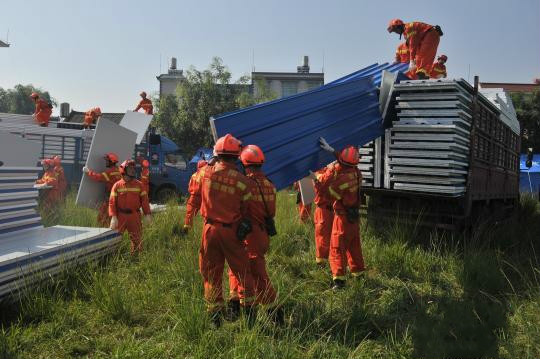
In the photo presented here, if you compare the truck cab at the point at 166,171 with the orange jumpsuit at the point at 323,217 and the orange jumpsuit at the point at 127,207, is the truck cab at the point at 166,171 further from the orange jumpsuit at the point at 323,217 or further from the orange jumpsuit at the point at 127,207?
the orange jumpsuit at the point at 323,217

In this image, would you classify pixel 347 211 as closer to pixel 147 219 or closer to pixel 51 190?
pixel 147 219

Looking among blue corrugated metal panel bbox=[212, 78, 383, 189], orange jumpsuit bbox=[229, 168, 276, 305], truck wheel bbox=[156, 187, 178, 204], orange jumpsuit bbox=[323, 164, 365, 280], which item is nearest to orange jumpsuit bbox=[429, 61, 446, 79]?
blue corrugated metal panel bbox=[212, 78, 383, 189]

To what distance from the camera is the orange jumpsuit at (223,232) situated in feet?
13.9

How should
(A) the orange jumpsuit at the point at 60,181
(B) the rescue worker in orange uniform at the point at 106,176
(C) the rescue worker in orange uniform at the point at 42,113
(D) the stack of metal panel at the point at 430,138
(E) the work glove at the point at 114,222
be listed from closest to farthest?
(D) the stack of metal panel at the point at 430,138 → (E) the work glove at the point at 114,222 → (B) the rescue worker in orange uniform at the point at 106,176 → (A) the orange jumpsuit at the point at 60,181 → (C) the rescue worker in orange uniform at the point at 42,113

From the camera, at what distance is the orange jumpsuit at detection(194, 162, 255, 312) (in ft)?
13.9

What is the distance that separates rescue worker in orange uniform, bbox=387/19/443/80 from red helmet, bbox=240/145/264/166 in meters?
4.25

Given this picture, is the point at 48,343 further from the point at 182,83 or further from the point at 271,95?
the point at 271,95

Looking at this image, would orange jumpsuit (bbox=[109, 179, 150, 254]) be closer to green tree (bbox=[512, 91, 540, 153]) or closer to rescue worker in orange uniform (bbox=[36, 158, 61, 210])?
rescue worker in orange uniform (bbox=[36, 158, 61, 210])

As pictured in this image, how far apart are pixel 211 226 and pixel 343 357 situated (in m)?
1.61

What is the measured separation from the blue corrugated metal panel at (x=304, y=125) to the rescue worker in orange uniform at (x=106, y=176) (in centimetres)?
315

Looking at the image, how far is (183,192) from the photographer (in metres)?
14.5

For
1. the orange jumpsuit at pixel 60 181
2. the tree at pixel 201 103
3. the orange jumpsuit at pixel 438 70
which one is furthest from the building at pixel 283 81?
the orange jumpsuit at pixel 438 70

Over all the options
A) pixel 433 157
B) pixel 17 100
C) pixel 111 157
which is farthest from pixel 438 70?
pixel 17 100

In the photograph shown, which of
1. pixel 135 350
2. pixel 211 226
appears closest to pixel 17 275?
pixel 135 350
